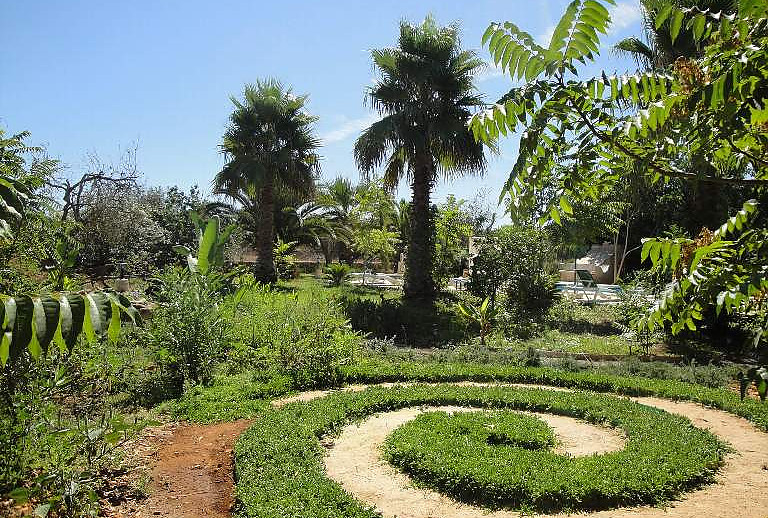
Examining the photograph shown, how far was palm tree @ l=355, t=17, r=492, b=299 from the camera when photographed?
53.2 ft

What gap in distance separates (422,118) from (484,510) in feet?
43.2

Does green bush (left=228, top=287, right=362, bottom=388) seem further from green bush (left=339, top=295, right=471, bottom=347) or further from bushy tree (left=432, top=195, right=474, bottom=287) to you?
bushy tree (left=432, top=195, right=474, bottom=287)

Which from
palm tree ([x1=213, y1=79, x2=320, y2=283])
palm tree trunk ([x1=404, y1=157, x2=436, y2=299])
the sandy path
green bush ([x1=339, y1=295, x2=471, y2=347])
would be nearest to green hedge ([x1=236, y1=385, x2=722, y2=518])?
the sandy path

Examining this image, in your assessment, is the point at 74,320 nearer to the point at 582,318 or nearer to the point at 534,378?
the point at 534,378

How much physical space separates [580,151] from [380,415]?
589 centimetres

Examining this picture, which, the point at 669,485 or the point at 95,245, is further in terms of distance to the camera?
the point at 95,245

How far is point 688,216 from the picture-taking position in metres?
14.6

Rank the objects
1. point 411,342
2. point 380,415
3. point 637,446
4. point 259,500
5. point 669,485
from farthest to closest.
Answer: point 411,342
point 380,415
point 637,446
point 669,485
point 259,500

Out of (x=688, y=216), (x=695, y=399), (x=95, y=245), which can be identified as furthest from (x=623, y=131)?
(x=95, y=245)

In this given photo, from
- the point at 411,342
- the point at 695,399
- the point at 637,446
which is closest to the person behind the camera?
the point at 637,446

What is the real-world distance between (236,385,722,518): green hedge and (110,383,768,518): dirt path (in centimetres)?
18

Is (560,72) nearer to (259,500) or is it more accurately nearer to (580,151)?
(580,151)

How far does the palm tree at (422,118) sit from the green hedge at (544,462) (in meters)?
10.1

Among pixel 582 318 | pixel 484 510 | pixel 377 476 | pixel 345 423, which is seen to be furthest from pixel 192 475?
pixel 582 318
